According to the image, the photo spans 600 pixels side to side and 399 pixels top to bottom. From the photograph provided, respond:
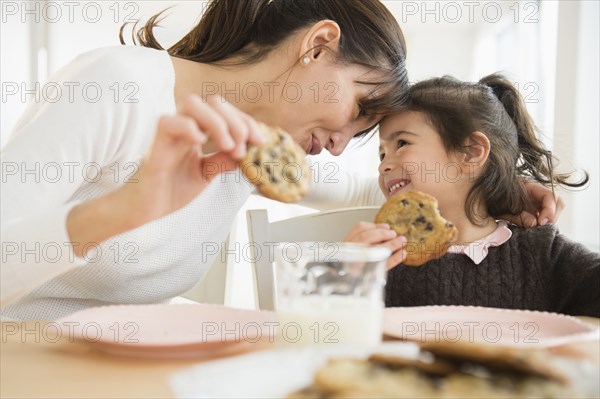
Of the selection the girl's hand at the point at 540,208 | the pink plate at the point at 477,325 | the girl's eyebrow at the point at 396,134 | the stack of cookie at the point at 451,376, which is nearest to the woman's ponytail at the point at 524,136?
the girl's hand at the point at 540,208

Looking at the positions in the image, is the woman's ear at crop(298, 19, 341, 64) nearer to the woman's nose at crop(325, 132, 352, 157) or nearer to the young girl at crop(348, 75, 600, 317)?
the woman's nose at crop(325, 132, 352, 157)

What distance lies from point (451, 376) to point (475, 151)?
116 centimetres

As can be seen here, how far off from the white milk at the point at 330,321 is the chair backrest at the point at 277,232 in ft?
2.46

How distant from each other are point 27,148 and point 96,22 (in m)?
5.57

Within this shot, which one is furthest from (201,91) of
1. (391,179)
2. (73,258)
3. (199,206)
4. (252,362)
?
(252,362)

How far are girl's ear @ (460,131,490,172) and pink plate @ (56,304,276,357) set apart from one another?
2.85 ft

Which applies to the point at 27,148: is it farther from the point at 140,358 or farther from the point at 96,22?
the point at 96,22

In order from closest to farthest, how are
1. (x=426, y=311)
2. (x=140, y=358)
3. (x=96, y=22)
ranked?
(x=140, y=358) < (x=426, y=311) < (x=96, y=22)

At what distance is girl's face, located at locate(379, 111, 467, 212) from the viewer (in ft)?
4.89

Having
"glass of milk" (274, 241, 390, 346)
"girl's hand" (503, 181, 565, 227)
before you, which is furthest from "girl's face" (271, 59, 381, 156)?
"glass of milk" (274, 241, 390, 346)

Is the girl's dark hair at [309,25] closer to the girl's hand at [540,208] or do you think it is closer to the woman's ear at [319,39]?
the woman's ear at [319,39]

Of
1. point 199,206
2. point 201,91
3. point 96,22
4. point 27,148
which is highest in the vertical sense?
point 96,22

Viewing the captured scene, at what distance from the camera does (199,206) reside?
1.34 metres

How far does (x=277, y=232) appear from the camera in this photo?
1.49 metres
